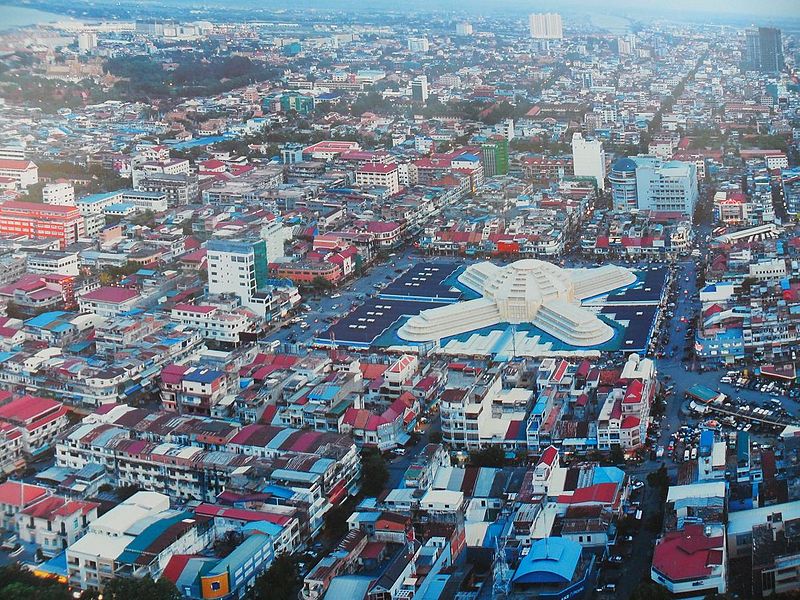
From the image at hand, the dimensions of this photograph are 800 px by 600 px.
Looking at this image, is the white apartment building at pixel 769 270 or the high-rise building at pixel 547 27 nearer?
the white apartment building at pixel 769 270

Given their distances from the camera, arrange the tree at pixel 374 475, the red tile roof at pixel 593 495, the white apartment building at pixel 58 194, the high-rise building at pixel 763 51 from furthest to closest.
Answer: the high-rise building at pixel 763 51 < the white apartment building at pixel 58 194 < the tree at pixel 374 475 < the red tile roof at pixel 593 495

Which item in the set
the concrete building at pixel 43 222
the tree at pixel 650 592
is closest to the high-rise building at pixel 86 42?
the concrete building at pixel 43 222

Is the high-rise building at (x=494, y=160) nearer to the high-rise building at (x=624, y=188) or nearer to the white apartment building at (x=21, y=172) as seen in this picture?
the high-rise building at (x=624, y=188)

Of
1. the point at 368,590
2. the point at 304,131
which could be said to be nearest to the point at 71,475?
the point at 368,590

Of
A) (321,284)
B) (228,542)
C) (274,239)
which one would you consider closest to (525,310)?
(321,284)

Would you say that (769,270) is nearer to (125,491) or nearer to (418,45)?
(125,491)

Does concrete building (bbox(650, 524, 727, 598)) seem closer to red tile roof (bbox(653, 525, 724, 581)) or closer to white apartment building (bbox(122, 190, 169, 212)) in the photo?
red tile roof (bbox(653, 525, 724, 581))

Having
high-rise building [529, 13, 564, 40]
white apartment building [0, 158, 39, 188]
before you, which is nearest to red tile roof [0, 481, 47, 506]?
white apartment building [0, 158, 39, 188]
